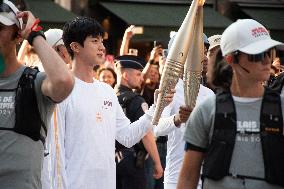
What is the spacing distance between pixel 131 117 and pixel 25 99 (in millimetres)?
4935

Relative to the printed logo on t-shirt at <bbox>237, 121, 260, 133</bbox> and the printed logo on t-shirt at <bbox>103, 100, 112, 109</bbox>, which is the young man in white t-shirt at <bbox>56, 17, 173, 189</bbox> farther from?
the printed logo on t-shirt at <bbox>237, 121, 260, 133</bbox>

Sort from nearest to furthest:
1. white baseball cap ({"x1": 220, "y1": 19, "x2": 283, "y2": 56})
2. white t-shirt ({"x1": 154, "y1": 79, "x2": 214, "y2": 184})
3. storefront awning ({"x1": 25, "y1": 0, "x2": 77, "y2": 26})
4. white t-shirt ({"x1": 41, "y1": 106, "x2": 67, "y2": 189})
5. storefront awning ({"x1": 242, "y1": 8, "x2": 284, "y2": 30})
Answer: white baseball cap ({"x1": 220, "y1": 19, "x2": 283, "y2": 56}) < white t-shirt ({"x1": 41, "y1": 106, "x2": 67, "y2": 189}) < white t-shirt ({"x1": 154, "y1": 79, "x2": 214, "y2": 184}) < storefront awning ({"x1": 25, "y1": 0, "x2": 77, "y2": 26}) < storefront awning ({"x1": 242, "y1": 8, "x2": 284, "y2": 30})

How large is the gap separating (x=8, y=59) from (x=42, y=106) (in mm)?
337

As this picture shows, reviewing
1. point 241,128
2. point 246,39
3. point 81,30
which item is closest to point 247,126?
point 241,128

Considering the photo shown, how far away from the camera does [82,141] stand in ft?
22.9

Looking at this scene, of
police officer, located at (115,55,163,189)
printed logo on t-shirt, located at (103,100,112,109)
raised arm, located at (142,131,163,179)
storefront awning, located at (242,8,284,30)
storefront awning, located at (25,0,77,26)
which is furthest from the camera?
storefront awning, located at (242,8,284,30)

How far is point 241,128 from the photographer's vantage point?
4.90m

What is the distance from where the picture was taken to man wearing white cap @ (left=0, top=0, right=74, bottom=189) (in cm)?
532

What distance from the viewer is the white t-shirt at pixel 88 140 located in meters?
6.96

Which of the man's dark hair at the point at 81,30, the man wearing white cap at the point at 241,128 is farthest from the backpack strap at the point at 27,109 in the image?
the man's dark hair at the point at 81,30

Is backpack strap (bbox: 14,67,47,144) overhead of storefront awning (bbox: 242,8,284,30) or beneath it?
beneath

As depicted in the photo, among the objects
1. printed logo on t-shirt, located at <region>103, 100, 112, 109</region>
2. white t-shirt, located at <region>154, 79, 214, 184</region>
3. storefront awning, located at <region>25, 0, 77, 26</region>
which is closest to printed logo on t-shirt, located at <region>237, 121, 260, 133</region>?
printed logo on t-shirt, located at <region>103, 100, 112, 109</region>

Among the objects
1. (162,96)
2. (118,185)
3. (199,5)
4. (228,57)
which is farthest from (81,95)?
(118,185)

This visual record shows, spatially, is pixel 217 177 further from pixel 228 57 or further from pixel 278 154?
pixel 228 57
